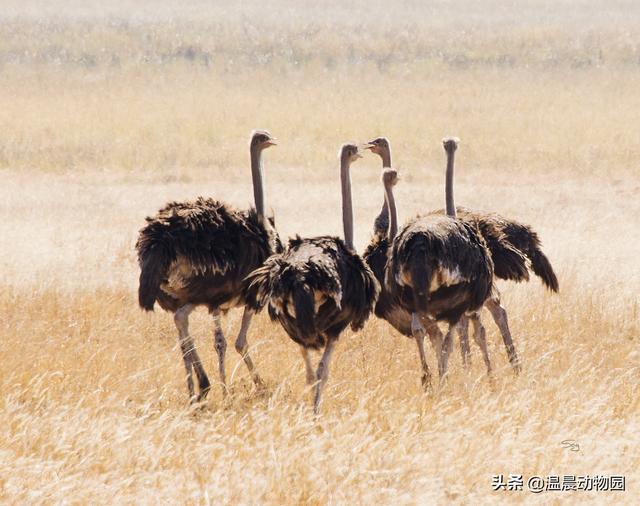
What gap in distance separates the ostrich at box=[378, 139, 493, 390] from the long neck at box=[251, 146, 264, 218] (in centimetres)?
92

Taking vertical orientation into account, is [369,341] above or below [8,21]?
below

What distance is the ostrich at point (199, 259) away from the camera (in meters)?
6.54

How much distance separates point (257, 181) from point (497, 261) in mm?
1561

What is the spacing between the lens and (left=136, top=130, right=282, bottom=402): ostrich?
654cm

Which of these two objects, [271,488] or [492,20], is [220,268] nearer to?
[271,488]

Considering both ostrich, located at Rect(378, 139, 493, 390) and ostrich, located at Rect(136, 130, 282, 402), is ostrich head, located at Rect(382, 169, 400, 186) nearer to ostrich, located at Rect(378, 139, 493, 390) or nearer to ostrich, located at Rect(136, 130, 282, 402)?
ostrich, located at Rect(378, 139, 493, 390)

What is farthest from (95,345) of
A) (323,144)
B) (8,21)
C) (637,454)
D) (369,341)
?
(8,21)

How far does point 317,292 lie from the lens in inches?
236

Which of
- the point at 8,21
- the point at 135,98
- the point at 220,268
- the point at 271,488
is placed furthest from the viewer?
the point at 8,21

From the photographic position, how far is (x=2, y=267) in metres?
10.8

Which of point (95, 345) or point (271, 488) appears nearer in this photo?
point (271, 488)

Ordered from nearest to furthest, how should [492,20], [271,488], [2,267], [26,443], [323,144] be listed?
[271,488] → [26,443] → [2,267] → [323,144] → [492,20]

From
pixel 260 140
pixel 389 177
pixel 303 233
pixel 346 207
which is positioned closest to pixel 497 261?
pixel 389 177

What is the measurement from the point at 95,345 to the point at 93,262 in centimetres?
379
